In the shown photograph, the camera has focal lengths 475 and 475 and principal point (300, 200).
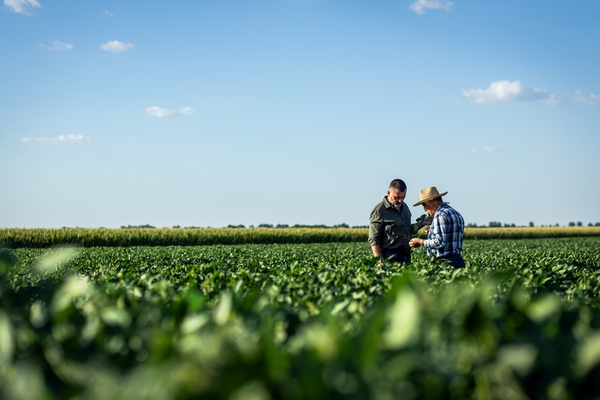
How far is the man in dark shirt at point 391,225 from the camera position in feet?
26.6

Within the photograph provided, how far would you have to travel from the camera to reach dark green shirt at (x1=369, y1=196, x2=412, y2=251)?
320 inches

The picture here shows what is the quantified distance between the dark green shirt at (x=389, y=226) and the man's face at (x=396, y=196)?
9 cm

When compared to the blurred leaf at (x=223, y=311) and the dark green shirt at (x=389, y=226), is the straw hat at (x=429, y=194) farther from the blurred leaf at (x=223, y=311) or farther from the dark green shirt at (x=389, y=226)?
the blurred leaf at (x=223, y=311)

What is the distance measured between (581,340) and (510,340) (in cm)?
36

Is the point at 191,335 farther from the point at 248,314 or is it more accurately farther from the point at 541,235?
the point at 541,235

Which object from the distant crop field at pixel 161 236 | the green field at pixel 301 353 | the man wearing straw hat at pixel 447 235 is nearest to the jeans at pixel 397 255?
the man wearing straw hat at pixel 447 235

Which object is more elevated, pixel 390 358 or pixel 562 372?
pixel 390 358

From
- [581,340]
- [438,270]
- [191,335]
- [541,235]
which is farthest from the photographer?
[541,235]

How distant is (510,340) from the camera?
59.0 inches

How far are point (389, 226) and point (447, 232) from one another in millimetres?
1281

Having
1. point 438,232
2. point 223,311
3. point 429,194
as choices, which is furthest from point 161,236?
point 223,311

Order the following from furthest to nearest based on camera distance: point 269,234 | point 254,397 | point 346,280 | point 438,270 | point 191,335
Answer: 1. point 269,234
2. point 438,270
3. point 346,280
4. point 191,335
5. point 254,397

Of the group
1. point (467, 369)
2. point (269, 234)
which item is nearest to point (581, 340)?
point (467, 369)

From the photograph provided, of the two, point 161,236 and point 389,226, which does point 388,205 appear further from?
point 161,236
